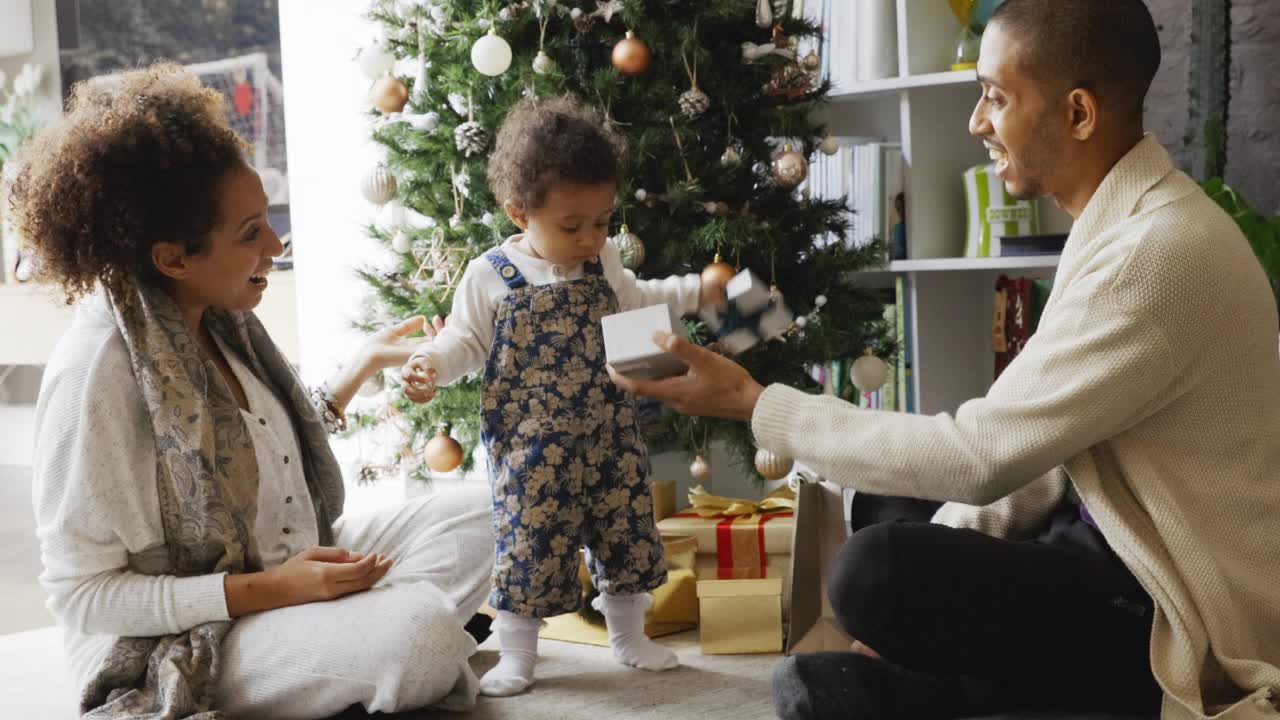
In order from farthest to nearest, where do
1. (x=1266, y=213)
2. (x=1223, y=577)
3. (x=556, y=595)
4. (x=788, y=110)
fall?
(x=1266, y=213)
(x=788, y=110)
(x=556, y=595)
(x=1223, y=577)

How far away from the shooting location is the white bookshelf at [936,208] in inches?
111

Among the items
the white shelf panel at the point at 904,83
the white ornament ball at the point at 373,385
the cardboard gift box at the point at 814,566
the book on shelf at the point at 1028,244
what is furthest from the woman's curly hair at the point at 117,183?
the book on shelf at the point at 1028,244

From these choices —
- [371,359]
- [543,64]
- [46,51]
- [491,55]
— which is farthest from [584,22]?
[46,51]

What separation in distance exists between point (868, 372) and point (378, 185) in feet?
3.18

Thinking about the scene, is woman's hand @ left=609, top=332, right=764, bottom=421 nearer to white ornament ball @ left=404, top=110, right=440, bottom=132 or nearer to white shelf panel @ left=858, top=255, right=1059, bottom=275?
white ornament ball @ left=404, top=110, right=440, bottom=132

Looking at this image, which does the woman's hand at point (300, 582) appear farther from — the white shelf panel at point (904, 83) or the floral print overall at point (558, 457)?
the white shelf panel at point (904, 83)

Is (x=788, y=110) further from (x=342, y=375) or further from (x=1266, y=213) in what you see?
(x=1266, y=213)

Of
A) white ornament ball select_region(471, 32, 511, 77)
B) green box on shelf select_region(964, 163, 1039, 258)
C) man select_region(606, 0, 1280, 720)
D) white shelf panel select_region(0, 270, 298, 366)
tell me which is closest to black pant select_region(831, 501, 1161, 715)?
man select_region(606, 0, 1280, 720)

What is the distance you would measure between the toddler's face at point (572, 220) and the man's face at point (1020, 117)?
0.66 metres

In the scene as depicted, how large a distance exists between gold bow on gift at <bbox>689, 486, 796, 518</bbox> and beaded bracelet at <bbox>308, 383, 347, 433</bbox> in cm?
72

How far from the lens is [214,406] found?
1586 mm

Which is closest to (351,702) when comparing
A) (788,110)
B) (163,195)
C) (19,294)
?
(163,195)

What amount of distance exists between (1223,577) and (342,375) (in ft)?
4.20

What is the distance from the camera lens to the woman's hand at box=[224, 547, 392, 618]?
1.51 metres
